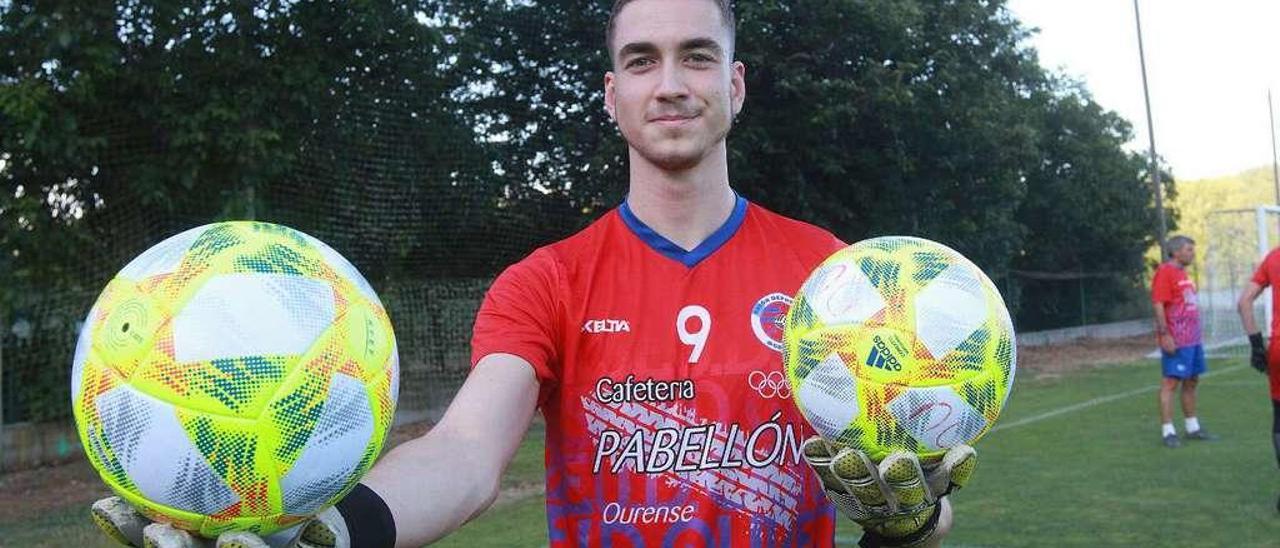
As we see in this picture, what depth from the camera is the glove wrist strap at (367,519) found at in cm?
173

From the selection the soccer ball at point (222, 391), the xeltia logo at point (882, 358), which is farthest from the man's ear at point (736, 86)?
the soccer ball at point (222, 391)

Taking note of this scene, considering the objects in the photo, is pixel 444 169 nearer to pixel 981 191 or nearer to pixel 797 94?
pixel 797 94

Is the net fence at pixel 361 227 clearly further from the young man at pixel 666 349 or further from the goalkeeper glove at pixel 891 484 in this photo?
the goalkeeper glove at pixel 891 484

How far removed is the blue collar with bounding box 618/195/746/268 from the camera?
2654 mm

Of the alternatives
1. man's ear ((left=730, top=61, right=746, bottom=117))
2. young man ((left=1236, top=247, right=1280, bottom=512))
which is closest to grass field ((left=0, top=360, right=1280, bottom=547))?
young man ((left=1236, top=247, right=1280, bottom=512))

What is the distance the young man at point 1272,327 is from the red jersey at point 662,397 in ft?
20.0

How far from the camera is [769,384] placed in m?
2.53

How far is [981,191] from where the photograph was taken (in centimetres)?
2125

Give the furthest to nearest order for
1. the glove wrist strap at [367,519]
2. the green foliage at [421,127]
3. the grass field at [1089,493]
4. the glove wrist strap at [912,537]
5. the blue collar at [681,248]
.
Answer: the green foliage at [421,127], the grass field at [1089,493], the blue collar at [681,248], the glove wrist strap at [912,537], the glove wrist strap at [367,519]

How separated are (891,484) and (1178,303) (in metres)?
9.57

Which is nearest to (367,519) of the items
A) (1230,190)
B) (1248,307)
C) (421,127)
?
(1248,307)

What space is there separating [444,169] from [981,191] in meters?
12.7

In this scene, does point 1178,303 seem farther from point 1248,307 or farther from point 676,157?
point 676,157

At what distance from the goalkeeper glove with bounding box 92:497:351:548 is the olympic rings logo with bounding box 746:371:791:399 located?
1.11 meters
